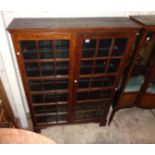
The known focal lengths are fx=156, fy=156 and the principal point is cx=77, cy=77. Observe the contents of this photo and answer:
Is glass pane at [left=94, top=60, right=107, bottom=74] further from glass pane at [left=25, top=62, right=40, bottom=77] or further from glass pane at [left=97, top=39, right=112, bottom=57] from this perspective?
glass pane at [left=25, top=62, right=40, bottom=77]

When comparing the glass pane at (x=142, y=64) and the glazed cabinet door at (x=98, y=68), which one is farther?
the glass pane at (x=142, y=64)

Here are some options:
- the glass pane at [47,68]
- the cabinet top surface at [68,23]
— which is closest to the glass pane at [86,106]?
the glass pane at [47,68]

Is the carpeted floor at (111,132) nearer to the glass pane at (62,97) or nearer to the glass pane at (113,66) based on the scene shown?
the glass pane at (62,97)

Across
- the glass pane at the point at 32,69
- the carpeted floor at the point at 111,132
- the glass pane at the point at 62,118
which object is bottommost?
the carpeted floor at the point at 111,132

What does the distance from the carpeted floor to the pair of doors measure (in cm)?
26

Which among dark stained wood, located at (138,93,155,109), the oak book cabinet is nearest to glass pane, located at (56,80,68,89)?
the oak book cabinet

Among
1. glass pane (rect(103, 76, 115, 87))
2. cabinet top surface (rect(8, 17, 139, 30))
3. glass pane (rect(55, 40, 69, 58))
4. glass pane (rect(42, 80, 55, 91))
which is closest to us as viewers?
cabinet top surface (rect(8, 17, 139, 30))

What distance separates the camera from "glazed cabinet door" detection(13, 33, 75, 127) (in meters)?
1.33

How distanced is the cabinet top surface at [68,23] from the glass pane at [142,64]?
335 millimetres

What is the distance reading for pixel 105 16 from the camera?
1660mm

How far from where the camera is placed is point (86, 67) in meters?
1.57

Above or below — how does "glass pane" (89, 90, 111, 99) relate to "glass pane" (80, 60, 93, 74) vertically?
below

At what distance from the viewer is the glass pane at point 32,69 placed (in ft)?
4.85

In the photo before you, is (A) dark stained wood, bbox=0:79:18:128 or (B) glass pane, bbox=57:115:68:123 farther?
(B) glass pane, bbox=57:115:68:123
